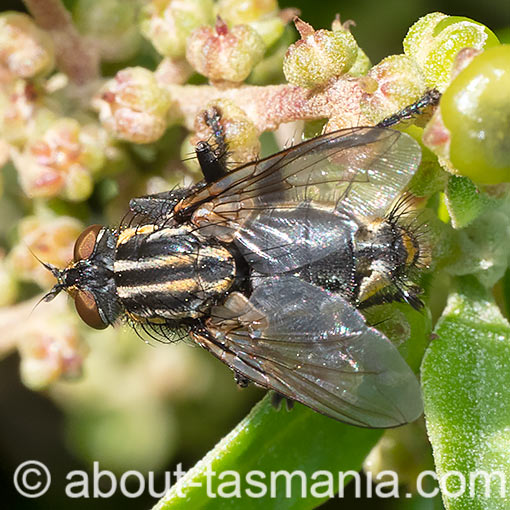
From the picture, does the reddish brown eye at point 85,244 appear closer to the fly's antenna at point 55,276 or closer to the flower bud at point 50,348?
the fly's antenna at point 55,276

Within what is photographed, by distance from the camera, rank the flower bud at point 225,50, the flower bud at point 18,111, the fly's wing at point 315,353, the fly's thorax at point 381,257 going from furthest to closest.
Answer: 1. the flower bud at point 18,111
2. the flower bud at point 225,50
3. the fly's thorax at point 381,257
4. the fly's wing at point 315,353

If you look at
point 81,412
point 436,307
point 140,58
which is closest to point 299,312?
point 436,307

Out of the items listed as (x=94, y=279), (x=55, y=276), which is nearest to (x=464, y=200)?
(x=94, y=279)

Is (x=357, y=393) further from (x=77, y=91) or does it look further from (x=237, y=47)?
(x=77, y=91)

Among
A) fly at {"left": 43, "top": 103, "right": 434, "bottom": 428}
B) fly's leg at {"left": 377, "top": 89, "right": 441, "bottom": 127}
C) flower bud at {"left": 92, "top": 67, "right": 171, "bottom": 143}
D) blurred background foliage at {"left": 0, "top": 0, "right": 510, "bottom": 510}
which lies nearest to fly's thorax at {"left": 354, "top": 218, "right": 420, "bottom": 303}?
fly at {"left": 43, "top": 103, "right": 434, "bottom": 428}

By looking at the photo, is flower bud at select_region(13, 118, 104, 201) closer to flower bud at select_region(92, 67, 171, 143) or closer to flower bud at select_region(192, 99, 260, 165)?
flower bud at select_region(92, 67, 171, 143)

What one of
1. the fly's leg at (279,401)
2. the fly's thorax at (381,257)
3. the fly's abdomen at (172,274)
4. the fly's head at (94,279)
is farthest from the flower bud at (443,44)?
Result: the fly's head at (94,279)

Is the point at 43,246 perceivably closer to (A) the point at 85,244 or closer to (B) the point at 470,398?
(A) the point at 85,244
